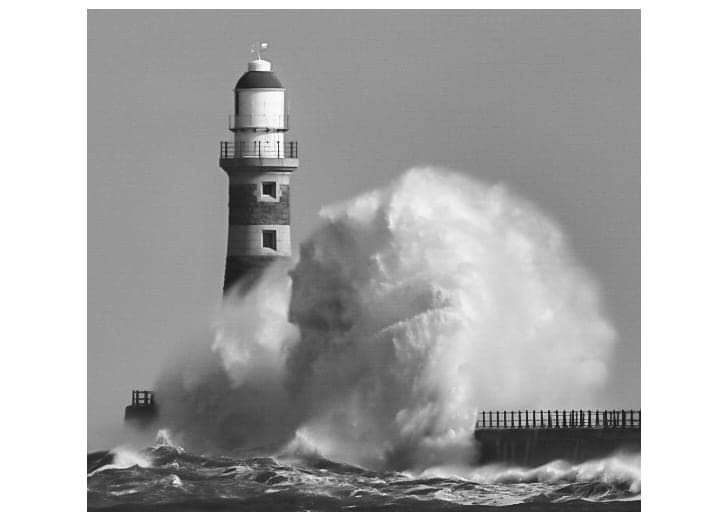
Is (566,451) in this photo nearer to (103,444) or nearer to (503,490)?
(503,490)

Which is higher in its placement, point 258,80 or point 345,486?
point 258,80

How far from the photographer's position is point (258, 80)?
102 meters

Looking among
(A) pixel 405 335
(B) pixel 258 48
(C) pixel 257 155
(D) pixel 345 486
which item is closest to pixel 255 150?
(C) pixel 257 155

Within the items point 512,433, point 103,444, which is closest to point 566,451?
point 512,433

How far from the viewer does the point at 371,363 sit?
102 metres

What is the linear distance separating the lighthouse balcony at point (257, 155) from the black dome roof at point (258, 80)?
3.74ft

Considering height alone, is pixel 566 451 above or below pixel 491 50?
below

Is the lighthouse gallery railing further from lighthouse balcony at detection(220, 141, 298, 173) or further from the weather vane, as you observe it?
the weather vane

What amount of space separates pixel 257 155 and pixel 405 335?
13.3ft

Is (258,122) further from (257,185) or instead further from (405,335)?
(405,335)

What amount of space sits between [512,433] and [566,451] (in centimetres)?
94

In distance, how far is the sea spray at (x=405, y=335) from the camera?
333 ft

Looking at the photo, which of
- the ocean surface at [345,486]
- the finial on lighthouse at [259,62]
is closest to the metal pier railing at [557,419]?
the ocean surface at [345,486]

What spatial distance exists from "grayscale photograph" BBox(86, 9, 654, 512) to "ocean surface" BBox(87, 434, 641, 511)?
0.04m
